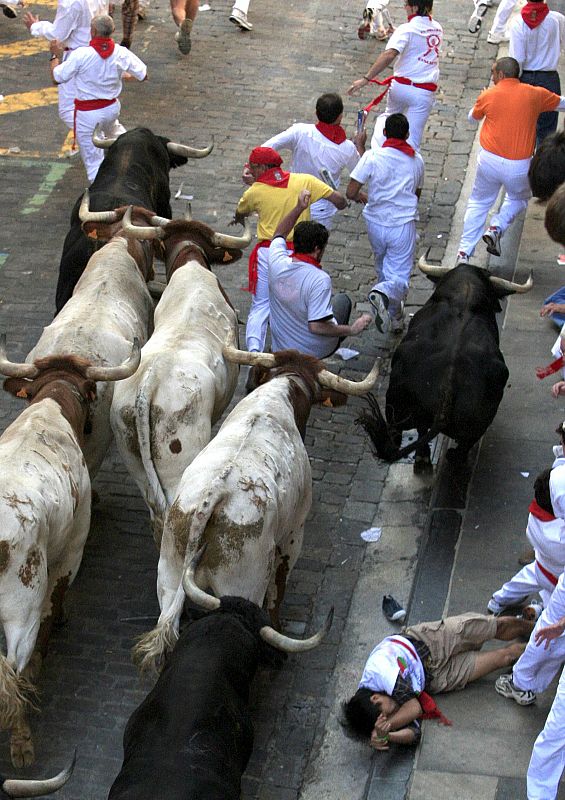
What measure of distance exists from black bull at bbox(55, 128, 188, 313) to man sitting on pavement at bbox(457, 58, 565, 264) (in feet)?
8.69

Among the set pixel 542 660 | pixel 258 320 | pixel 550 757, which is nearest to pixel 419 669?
pixel 542 660

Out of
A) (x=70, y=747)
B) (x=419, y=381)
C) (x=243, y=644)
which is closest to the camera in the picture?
(x=243, y=644)

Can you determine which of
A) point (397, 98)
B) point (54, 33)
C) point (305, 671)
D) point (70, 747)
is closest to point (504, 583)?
point (305, 671)

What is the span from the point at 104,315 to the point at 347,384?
1.80 meters

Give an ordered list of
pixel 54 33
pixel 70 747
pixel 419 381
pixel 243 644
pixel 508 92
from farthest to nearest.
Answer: pixel 54 33 < pixel 508 92 < pixel 419 381 < pixel 70 747 < pixel 243 644

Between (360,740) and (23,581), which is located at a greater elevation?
(23,581)

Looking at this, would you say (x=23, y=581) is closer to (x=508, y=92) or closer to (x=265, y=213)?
(x=265, y=213)

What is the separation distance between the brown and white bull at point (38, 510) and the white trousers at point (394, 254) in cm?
332

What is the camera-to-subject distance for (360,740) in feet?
23.2

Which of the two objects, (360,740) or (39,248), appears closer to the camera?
(360,740)

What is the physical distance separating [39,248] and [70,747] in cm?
601

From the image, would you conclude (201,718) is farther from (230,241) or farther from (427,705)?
(230,241)

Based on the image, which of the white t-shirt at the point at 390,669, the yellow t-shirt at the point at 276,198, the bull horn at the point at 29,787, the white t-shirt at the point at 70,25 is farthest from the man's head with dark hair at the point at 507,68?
the bull horn at the point at 29,787

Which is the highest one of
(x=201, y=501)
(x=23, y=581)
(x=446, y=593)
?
(x=201, y=501)
